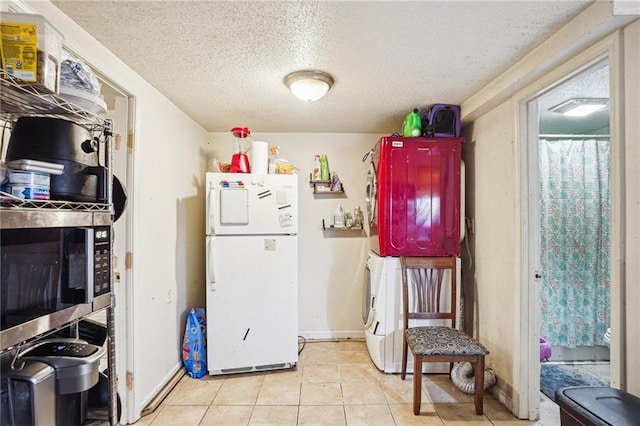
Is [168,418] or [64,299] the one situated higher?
[64,299]

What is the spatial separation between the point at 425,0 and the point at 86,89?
135 centimetres

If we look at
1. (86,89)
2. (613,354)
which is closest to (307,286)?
(613,354)

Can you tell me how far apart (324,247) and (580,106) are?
2.50 meters

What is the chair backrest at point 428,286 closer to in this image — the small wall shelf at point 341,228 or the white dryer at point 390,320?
the white dryer at point 390,320

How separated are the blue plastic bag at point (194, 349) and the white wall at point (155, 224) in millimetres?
85

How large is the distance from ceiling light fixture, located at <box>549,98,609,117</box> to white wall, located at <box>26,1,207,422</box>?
303cm

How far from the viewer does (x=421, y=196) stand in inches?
97.2

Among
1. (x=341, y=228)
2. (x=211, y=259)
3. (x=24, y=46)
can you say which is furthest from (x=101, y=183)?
(x=341, y=228)

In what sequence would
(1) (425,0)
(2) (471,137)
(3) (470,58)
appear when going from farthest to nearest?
(2) (471,137), (3) (470,58), (1) (425,0)

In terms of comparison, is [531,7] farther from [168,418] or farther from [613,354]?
[168,418]

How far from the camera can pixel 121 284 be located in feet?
6.01

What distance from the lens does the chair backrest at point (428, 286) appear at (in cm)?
235

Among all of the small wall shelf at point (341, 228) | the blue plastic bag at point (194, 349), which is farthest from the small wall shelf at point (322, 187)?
the blue plastic bag at point (194, 349)

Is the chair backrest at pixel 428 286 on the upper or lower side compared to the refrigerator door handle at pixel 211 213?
lower
